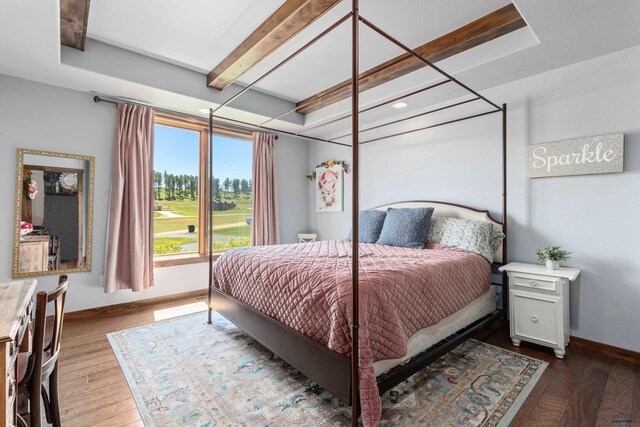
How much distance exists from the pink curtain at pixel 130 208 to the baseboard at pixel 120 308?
8.9 inches

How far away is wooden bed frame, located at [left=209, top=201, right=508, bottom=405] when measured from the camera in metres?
1.58

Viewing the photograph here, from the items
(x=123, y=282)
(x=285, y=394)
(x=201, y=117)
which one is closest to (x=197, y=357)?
(x=285, y=394)

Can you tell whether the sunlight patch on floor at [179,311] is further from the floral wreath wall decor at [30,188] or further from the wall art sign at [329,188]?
the wall art sign at [329,188]

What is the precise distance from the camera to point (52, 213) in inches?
120

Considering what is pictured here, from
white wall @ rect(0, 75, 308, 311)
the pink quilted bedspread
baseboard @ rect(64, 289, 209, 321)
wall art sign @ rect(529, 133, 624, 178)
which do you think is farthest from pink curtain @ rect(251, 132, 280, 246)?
wall art sign @ rect(529, 133, 624, 178)

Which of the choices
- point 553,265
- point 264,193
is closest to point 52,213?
point 264,193

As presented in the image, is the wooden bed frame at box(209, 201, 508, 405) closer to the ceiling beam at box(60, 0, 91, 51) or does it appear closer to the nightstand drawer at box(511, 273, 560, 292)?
the nightstand drawer at box(511, 273, 560, 292)

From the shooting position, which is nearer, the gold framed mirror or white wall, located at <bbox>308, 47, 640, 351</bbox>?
white wall, located at <bbox>308, 47, 640, 351</bbox>

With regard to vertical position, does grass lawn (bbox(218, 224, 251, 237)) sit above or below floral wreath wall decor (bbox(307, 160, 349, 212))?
below

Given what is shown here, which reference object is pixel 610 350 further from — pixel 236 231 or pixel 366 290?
pixel 236 231

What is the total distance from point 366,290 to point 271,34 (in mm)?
A: 1988

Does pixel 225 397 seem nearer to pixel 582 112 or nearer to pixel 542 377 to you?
pixel 542 377

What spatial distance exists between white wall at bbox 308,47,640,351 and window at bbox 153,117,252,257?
282 centimetres

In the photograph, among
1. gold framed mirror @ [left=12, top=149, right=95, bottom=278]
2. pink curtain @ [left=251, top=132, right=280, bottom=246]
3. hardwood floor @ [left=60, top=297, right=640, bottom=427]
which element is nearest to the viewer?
hardwood floor @ [left=60, top=297, right=640, bottom=427]
